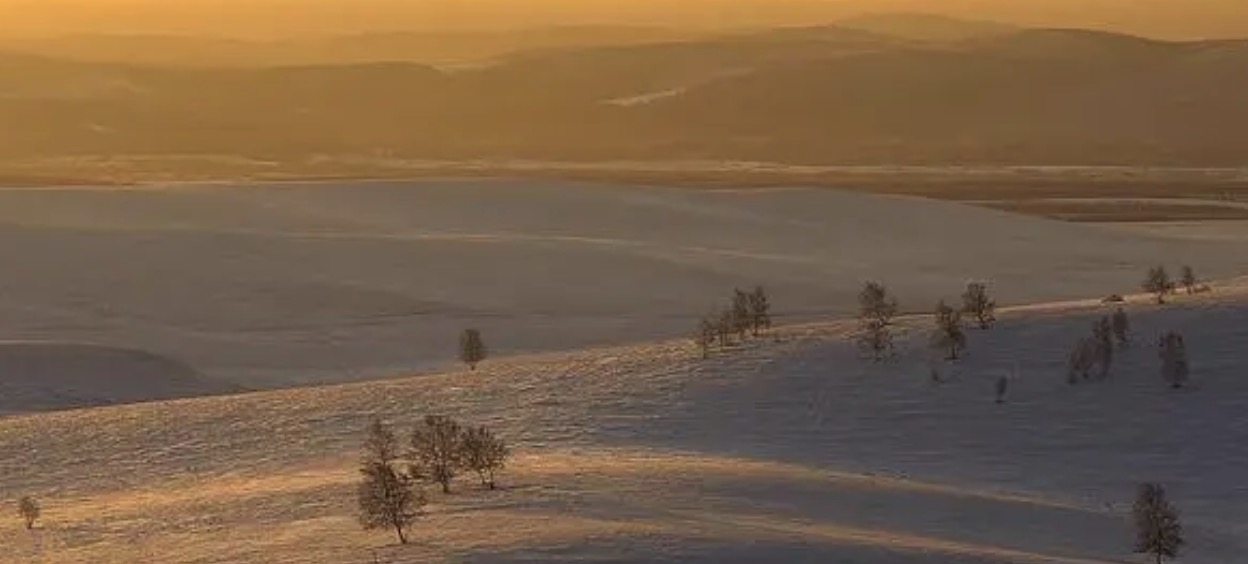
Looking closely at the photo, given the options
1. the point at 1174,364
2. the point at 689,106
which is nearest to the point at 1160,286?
the point at 1174,364

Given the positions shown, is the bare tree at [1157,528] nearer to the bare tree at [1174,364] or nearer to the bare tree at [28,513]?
the bare tree at [1174,364]

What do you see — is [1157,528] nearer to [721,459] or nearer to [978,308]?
[721,459]

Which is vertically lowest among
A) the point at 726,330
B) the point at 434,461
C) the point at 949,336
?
the point at 434,461

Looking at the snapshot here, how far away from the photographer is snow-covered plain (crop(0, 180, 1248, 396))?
3959 cm

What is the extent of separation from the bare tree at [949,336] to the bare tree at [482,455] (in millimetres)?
7652

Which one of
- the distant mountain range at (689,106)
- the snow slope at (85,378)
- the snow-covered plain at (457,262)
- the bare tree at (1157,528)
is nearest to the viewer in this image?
the bare tree at (1157,528)

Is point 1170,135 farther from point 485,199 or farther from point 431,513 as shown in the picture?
point 431,513

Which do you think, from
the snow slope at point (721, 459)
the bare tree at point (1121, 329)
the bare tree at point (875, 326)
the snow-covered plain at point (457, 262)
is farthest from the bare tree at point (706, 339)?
the snow-covered plain at point (457, 262)

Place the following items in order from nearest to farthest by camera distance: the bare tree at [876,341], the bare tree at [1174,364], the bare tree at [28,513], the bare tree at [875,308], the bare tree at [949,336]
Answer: the bare tree at [28,513], the bare tree at [1174,364], the bare tree at [949,336], the bare tree at [876,341], the bare tree at [875,308]

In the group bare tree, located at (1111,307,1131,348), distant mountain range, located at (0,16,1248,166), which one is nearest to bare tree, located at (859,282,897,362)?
bare tree, located at (1111,307,1131,348)

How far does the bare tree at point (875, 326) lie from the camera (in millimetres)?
25234

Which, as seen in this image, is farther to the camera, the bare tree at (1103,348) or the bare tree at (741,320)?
the bare tree at (741,320)

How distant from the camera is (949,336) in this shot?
24781mm

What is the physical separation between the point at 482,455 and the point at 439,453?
373 mm
